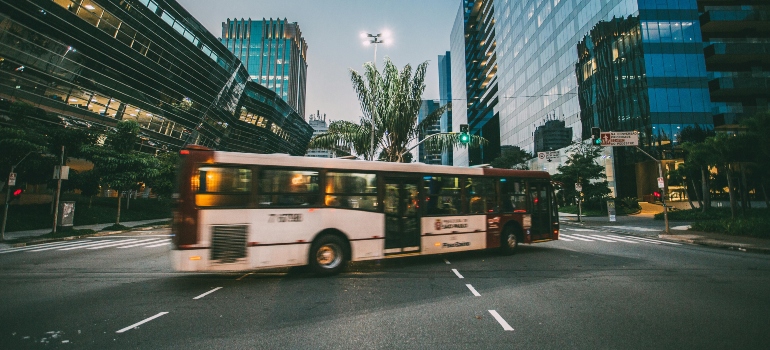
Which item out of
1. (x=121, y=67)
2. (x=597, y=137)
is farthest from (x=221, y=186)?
(x=121, y=67)

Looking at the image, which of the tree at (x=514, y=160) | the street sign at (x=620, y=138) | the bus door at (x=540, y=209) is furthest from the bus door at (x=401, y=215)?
the tree at (x=514, y=160)

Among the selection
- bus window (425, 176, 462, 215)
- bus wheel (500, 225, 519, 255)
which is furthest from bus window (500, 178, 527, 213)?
bus window (425, 176, 462, 215)

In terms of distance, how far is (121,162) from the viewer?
962 inches

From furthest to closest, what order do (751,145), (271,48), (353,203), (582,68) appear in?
(271,48), (582,68), (751,145), (353,203)

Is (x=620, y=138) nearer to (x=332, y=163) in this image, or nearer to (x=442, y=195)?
(x=442, y=195)

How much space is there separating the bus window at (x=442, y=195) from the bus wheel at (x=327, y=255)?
2863 mm

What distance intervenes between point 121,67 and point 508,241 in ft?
143

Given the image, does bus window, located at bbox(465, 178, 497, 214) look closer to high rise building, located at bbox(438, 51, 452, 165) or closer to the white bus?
the white bus

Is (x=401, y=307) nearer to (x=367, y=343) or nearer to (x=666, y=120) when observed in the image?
(x=367, y=343)

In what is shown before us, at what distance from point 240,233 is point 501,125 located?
255 ft

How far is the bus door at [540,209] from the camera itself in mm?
12430

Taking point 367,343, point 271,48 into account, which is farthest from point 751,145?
point 271,48

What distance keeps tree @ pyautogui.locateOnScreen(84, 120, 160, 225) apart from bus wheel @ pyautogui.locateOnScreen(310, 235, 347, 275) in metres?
23.3

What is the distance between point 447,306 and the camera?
5809mm
